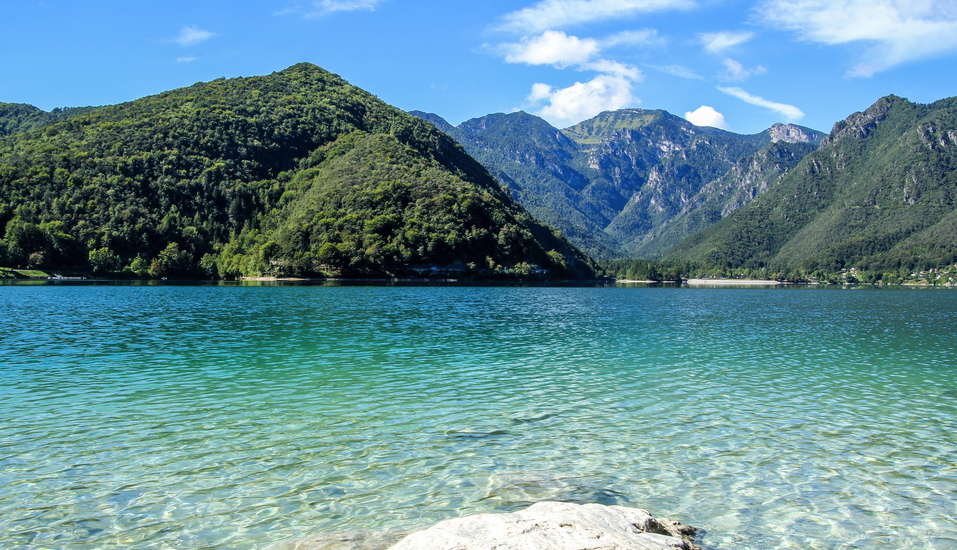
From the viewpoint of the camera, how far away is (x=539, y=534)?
759cm

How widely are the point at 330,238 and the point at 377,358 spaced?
143184 mm

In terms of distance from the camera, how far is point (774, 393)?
2119cm

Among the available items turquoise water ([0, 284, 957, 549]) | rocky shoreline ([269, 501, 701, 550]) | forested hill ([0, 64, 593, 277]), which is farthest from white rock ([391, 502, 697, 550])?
forested hill ([0, 64, 593, 277])

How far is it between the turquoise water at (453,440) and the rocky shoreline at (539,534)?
35.9 inches

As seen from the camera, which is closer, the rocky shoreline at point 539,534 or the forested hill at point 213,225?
the rocky shoreline at point 539,534

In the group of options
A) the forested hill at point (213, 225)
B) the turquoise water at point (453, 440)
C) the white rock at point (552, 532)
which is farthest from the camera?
the forested hill at point (213, 225)

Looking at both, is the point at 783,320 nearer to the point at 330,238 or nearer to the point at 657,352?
the point at 657,352

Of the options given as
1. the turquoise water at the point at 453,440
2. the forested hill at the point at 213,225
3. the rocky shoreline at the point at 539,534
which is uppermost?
the forested hill at the point at 213,225

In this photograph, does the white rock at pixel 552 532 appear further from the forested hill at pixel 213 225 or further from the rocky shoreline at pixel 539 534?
the forested hill at pixel 213 225

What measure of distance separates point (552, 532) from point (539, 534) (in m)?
0.21

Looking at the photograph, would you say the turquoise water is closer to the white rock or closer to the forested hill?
the white rock

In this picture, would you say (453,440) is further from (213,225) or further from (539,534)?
(213,225)

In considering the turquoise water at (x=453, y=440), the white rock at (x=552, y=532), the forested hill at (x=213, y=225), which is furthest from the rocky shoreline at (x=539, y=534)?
the forested hill at (x=213, y=225)

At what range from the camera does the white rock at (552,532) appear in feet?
24.0
